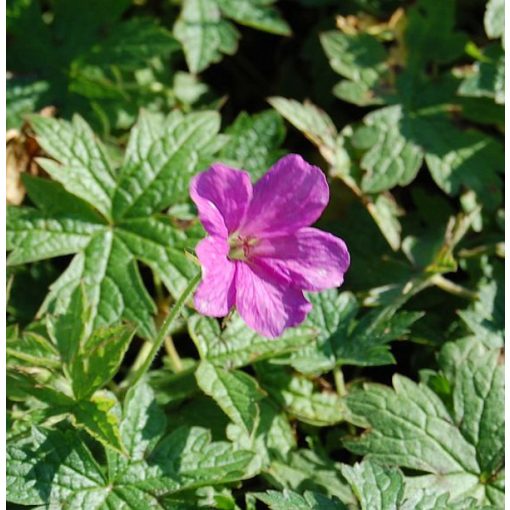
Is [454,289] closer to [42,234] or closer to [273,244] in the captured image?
[273,244]

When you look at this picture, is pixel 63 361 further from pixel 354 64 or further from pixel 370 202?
pixel 354 64

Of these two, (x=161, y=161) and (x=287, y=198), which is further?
(x=161, y=161)

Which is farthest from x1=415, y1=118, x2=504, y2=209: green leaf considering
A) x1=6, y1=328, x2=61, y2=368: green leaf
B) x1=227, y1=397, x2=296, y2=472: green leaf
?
x1=6, y1=328, x2=61, y2=368: green leaf

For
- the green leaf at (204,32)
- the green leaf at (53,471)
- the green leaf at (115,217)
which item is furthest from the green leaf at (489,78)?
the green leaf at (53,471)

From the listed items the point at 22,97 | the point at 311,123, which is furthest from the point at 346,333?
the point at 22,97

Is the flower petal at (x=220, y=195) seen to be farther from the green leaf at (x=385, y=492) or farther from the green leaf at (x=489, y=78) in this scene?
the green leaf at (x=489, y=78)
